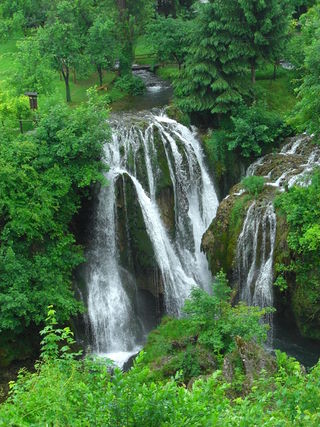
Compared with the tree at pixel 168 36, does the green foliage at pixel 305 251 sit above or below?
below

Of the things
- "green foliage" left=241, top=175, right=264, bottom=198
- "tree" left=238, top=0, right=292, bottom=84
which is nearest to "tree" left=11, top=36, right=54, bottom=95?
"tree" left=238, top=0, right=292, bottom=84

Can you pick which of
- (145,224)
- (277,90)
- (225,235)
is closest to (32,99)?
(145,224)

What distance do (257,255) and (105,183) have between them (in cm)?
646

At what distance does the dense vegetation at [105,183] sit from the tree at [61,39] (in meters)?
0.07

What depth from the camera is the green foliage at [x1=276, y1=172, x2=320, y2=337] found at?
17.0m

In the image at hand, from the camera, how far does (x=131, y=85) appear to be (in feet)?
88.6

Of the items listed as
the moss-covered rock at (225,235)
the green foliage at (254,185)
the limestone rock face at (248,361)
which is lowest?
the limestone rock face at (248,361)

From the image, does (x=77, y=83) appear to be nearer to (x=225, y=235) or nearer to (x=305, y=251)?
(x=225, y=235)

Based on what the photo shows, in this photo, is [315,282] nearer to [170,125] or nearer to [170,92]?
[170,125]

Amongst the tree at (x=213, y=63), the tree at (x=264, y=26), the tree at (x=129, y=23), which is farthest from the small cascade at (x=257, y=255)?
the tree at (x=129, y=23)

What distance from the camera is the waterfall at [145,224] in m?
19.2

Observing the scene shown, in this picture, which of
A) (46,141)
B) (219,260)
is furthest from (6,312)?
(219,260)

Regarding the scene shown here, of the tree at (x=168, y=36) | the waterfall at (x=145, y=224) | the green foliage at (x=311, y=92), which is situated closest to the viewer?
the green foliage at (x=311, y=92)

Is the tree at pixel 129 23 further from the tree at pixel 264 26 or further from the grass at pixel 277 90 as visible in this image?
the grass at pixel 277 90
